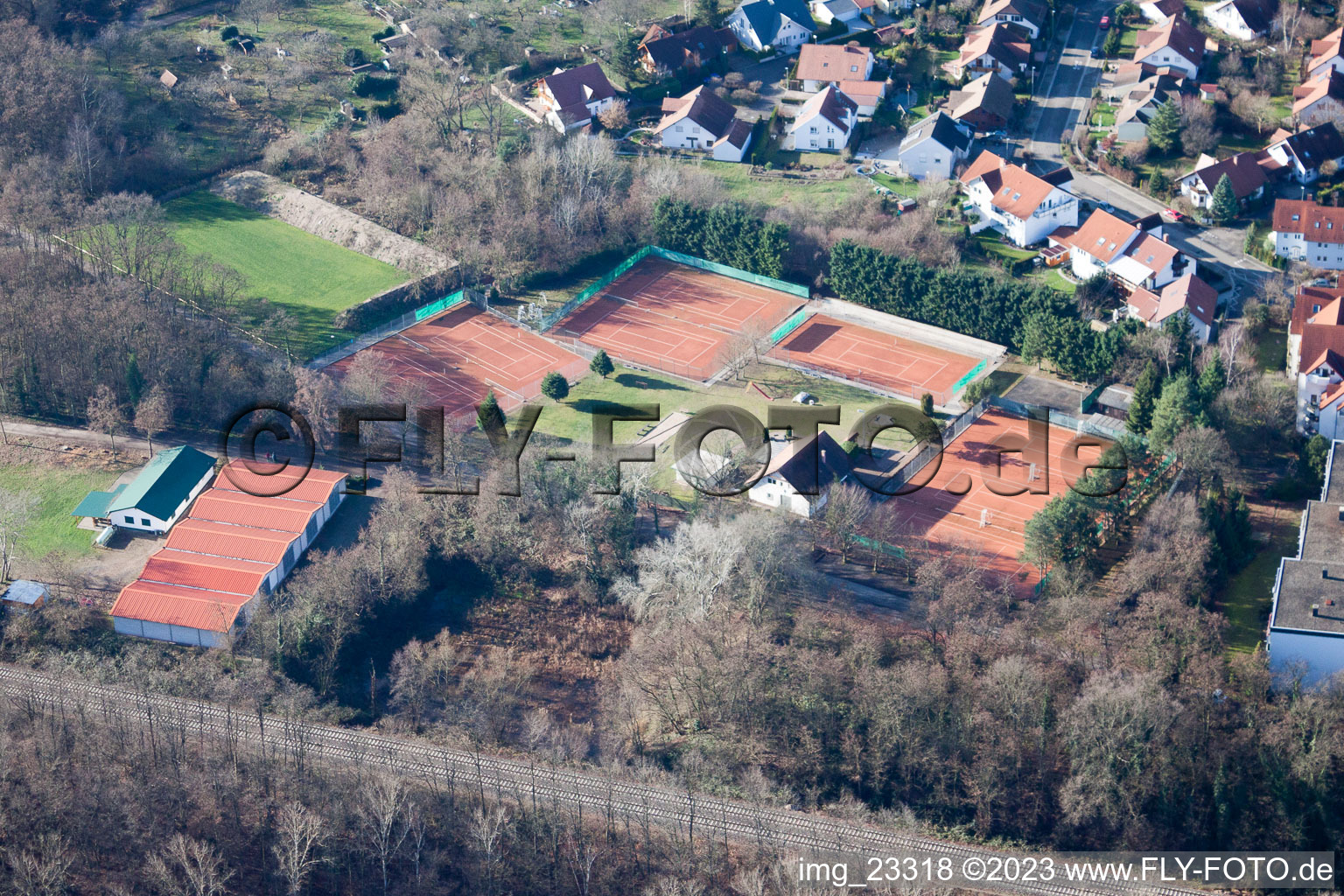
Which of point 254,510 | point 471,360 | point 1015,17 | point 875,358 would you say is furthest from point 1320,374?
point 254,510

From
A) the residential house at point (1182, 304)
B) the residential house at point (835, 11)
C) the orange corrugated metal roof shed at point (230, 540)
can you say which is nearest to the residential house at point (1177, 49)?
the residential house at point (835, 11)

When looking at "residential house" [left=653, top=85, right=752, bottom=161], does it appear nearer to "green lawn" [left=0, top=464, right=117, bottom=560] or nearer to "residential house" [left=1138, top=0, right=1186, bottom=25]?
"residential house" [left=1138, top=0, right=1186, bottom=25]

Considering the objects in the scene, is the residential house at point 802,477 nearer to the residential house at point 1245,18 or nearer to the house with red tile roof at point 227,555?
the house with red tile roof at point 227,555

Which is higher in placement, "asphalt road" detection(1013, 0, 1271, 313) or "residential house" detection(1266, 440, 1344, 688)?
"asphalt road" detection(1013, 0, 1271, 313)

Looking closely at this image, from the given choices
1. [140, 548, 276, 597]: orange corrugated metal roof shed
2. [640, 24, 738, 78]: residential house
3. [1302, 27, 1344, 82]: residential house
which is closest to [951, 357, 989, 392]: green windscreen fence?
[140, 548, 276, 597]: orange corrugated metal roof shed

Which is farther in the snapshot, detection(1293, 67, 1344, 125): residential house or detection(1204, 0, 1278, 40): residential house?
detection(1204, 0, 1278, 40): residential house

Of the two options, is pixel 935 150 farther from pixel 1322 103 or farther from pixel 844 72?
A: pixel 1322 103

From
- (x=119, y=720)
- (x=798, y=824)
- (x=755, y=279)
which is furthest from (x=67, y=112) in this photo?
(x=798, y=824)

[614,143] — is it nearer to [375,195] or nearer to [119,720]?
[375,195]
